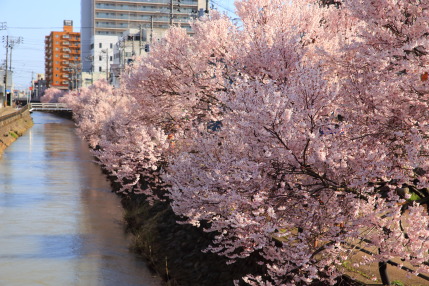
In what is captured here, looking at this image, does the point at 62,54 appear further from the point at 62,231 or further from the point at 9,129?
the point at 62,231

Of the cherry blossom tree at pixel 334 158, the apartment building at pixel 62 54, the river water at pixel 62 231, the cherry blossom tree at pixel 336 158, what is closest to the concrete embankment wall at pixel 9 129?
the river water at pixel 62 231

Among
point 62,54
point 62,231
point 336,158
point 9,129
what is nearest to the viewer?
point 336,158

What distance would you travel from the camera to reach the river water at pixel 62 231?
16.3 m

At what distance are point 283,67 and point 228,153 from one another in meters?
4.35

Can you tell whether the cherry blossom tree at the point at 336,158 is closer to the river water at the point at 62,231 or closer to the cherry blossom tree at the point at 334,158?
the cherry blossom tree at the point at 334,158

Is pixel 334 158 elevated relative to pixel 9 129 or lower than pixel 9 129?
elevated

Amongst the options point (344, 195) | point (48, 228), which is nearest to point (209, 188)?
point (344, 195)

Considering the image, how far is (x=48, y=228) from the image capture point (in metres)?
21.3

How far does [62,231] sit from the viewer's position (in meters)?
21.0

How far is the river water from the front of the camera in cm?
1631

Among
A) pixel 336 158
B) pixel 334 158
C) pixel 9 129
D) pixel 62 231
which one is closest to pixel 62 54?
pixel 9 129

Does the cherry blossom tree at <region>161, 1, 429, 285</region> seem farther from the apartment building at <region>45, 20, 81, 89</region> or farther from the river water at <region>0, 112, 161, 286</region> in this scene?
the apartment building at <region>45, 20, 81, 89</region>

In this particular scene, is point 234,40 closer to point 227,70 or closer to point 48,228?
point 227,70

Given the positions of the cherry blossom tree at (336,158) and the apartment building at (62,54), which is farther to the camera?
the apartment building at (62,54)
